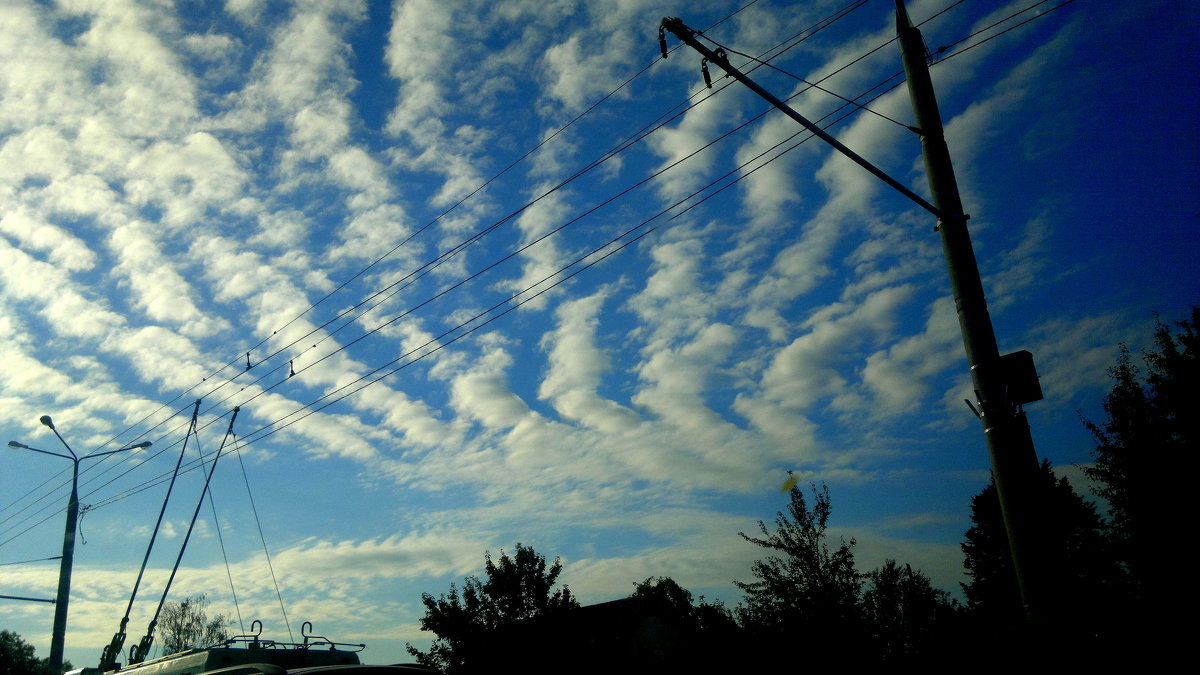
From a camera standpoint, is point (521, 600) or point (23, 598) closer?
point (23, 598)

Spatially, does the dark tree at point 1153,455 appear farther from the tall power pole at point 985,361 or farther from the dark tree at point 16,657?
the dark tree at point 16,657

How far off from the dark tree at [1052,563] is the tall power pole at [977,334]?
11cm

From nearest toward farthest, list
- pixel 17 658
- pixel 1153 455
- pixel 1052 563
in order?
pixel 1052 563 → pixel 1153 455 → pixel 17 658

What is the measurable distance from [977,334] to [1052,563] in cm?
194

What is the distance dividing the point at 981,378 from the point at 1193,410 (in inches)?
1408

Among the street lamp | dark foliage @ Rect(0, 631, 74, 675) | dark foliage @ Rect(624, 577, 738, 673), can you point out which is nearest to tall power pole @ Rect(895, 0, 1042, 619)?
dark foliage @ Rect(624, 577, 738, 673)

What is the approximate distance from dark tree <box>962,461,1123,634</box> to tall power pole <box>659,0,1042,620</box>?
11cm

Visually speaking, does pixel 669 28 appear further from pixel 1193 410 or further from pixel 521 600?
pixel 1193 410

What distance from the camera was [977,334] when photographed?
21.1 ft

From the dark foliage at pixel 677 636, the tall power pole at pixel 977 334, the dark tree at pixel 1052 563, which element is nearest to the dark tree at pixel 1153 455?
the dark tree at pixel 1052 563

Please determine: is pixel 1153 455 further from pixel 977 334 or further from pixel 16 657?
pixel 16 657

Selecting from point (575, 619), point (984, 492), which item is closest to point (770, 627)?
point (575, 619)

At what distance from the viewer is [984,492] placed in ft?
171

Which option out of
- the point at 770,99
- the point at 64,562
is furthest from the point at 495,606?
the point at 770,99
